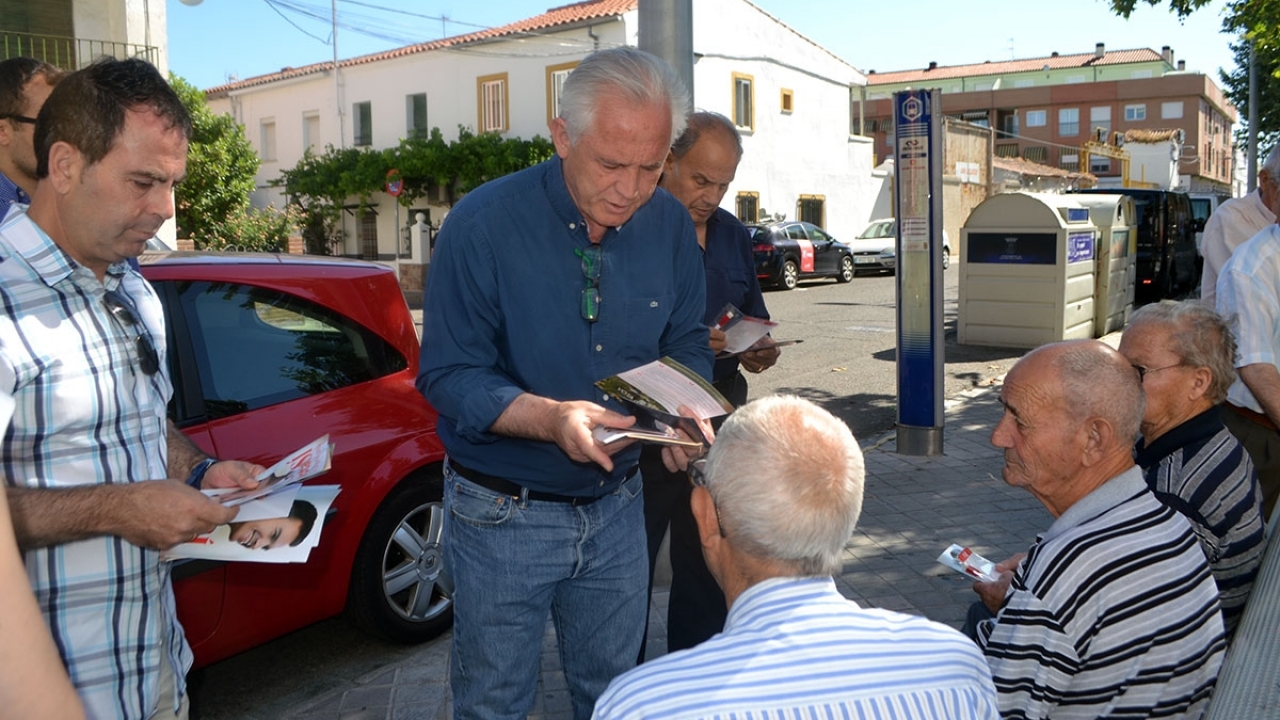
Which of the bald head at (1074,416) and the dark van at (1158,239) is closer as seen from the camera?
the bald head at (1074,416)

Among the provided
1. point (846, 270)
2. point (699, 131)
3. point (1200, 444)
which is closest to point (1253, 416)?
point (1200, 444)

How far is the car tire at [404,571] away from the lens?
4.12 meters

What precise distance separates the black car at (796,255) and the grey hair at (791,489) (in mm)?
21105

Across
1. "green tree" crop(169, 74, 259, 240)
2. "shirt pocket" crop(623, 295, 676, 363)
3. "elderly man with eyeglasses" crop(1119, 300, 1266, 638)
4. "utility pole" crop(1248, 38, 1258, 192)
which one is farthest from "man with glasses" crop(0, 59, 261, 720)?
"utility pole" crop(1248, 38, 1258, 192)

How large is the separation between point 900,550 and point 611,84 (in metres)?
3.78

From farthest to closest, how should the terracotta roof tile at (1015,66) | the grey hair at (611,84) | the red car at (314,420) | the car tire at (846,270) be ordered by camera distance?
the terracotta roof tile at (1015,66) < the car tire at (846,270) < the red car at (314,420) < the grey hair at (611,84)

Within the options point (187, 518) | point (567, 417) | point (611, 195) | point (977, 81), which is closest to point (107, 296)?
point (187, 518)

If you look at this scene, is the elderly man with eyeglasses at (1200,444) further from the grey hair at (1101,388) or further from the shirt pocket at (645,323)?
the shirt pocket at (645,323)

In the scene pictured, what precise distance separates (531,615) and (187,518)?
2.92 ft

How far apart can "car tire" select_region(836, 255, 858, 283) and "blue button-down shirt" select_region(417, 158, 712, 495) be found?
78.6 feet

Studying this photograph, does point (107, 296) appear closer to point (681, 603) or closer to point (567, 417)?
point (567, 417)

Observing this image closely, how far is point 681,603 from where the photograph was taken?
3.41 metres

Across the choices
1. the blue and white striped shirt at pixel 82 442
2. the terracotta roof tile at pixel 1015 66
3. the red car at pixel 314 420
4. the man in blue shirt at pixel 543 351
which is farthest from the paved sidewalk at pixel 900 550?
the terracotta roof tile at pixel 1015 66

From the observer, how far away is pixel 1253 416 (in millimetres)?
3770
